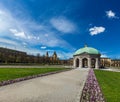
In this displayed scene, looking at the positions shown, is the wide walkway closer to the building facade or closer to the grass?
the grass

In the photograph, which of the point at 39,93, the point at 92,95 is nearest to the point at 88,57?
the point at 92,95

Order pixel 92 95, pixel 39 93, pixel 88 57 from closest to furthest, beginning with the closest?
1. pixel 92 95
2. pixel 39 93
3. pixel 88 57

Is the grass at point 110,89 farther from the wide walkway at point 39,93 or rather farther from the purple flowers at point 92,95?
the wide walkway at point 39,93

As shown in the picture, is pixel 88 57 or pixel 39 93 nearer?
pixel 39 93

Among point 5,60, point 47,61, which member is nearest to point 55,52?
point 47,61

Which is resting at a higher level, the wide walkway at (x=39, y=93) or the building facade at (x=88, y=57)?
the building facade at (x=88, y=57)

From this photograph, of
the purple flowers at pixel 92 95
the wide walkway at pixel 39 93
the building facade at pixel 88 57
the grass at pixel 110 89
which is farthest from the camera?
the building facade at pixel 88 57

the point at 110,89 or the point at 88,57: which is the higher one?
the point at 88,57

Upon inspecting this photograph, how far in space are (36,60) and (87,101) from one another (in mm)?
109016

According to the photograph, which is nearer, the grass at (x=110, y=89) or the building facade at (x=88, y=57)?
the grass at (x=110, y=89)

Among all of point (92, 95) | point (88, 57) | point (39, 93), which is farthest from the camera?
point (88, 57)

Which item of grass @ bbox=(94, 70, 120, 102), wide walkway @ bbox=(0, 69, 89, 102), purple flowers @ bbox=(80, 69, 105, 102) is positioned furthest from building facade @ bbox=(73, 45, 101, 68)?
purple flowers @ bbox=(80, 69, 105, 102)

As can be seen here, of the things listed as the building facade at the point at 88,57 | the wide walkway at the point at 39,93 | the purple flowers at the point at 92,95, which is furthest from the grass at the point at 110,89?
the building facade at the point at 88,57

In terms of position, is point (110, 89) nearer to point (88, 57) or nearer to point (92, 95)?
point (92, 95)
